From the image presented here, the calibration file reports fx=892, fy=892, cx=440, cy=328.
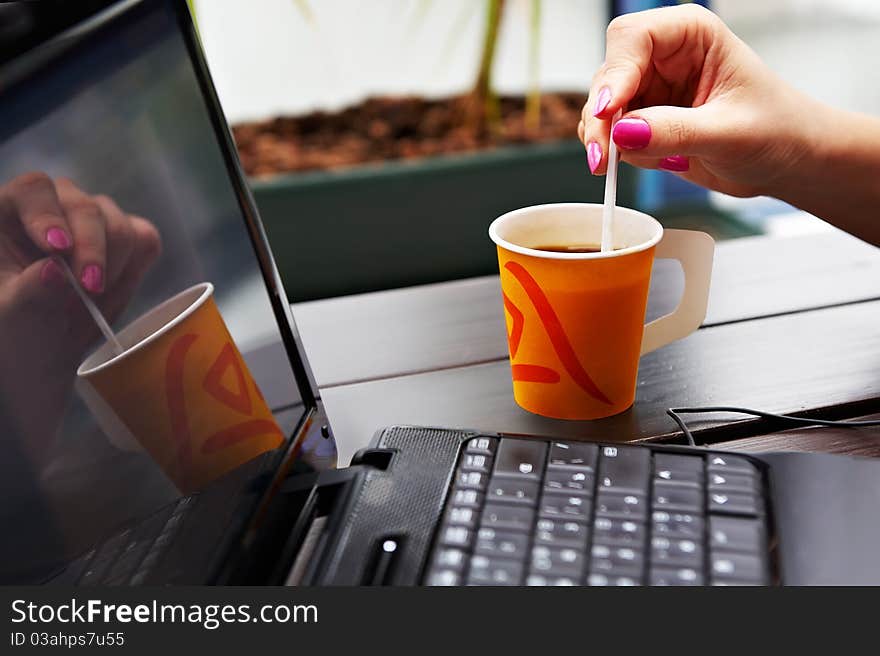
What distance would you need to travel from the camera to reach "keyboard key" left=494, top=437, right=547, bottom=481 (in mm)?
476

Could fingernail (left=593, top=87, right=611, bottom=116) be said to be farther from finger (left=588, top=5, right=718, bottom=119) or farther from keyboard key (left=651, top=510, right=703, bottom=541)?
keyboard key (left=651, top=510, right=703, bottom=541)

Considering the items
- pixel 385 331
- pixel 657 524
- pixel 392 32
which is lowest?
pixel 392 32

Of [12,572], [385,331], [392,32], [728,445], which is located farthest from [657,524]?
[392,32]

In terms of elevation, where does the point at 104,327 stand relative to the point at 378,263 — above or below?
above

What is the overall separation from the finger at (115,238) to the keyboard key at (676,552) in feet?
0.93

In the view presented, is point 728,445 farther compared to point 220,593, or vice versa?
point 728,445

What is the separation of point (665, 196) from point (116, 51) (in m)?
2.14

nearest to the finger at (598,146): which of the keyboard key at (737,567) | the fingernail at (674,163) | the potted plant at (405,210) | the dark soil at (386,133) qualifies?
the fingernail at (674,163)

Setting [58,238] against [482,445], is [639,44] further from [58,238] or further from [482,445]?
[58,238]

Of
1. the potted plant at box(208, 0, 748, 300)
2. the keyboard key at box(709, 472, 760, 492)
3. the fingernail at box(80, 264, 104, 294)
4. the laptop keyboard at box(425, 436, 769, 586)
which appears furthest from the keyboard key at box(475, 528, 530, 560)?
the potted plant at box(208, 0, 748, 300)

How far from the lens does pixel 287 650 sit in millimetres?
371

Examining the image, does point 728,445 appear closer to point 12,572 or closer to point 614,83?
point 614,83

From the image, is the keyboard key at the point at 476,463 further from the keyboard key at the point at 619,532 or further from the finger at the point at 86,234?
the finger at the point at 86,234

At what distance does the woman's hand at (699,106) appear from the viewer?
25.0 inches
